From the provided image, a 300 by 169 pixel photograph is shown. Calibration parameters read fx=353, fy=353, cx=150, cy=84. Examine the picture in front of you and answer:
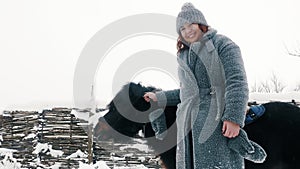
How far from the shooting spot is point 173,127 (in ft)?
10.9

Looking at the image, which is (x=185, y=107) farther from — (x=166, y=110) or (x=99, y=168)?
(x=99, y=168)

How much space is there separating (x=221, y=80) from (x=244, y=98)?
A: 230 mm

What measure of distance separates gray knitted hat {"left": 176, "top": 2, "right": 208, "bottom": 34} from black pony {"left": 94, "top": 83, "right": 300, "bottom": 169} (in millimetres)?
1068

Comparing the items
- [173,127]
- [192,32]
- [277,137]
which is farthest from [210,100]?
[277,137]

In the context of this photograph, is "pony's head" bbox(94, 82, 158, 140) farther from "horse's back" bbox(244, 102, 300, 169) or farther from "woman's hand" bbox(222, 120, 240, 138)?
"woman's hand" bbox(222, 120, 240, 138)

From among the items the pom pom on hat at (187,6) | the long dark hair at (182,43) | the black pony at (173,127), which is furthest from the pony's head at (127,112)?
the pom pom on hat at (187,6)

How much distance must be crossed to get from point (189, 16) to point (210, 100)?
2.03ft

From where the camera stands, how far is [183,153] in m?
2.57

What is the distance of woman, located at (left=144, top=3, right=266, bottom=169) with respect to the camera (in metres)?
2.28

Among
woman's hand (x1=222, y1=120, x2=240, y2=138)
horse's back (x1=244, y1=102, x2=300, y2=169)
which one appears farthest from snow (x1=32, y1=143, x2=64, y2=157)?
woman's hand (x1=222, y1=120, x2=240, y2=138)

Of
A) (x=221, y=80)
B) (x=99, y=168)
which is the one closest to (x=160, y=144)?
(x=221, y=80)

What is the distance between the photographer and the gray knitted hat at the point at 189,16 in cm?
252

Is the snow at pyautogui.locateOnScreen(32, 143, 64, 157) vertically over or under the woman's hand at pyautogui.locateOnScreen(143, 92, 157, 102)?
over

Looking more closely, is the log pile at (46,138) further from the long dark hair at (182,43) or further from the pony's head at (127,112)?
the long dark hair at (182,43)
